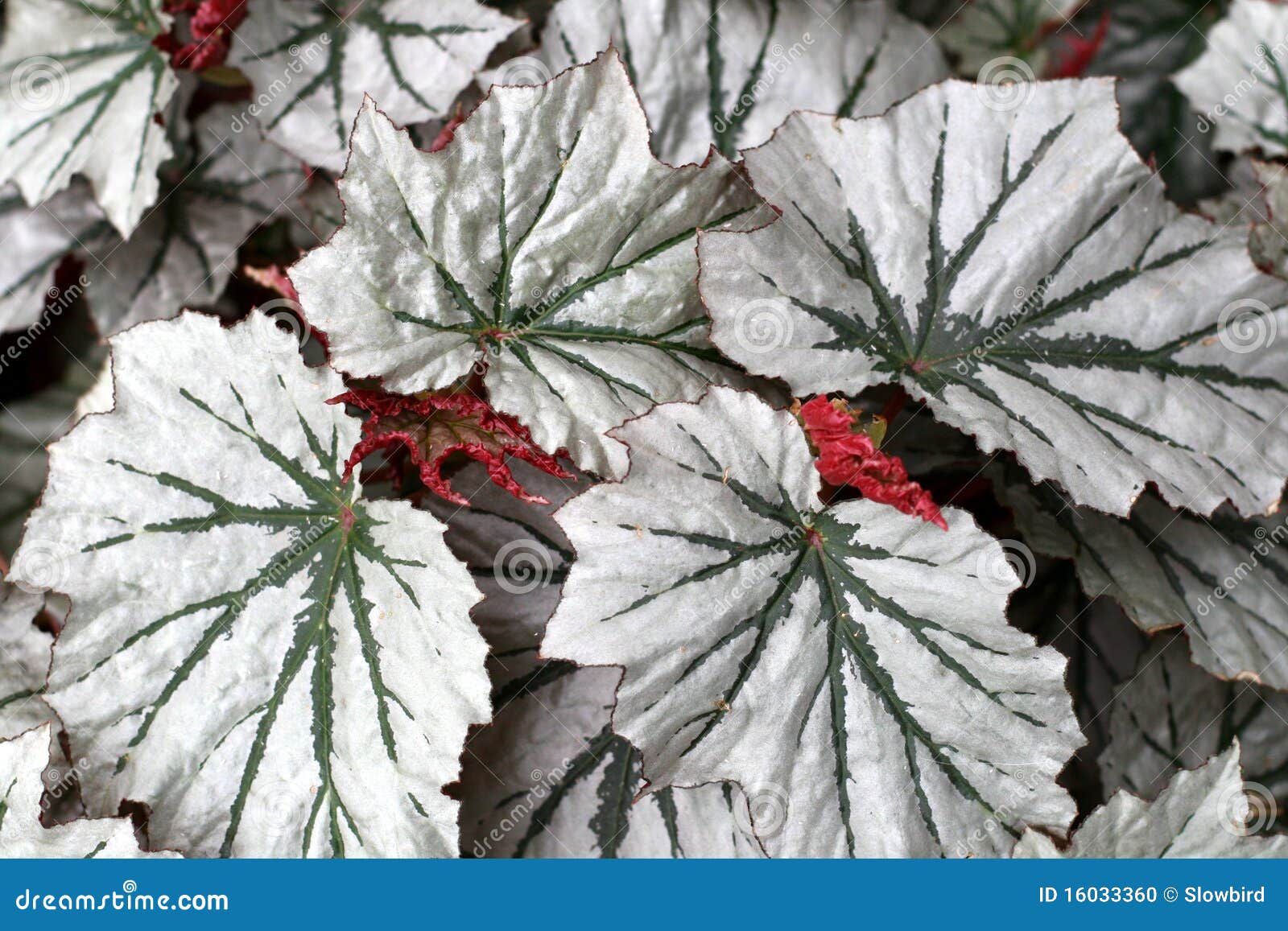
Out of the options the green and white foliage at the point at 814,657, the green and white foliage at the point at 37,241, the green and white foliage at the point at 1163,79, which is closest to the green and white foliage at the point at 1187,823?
the green and white foliage at the point at 814,657

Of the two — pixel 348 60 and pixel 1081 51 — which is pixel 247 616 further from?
pixel 1081 51

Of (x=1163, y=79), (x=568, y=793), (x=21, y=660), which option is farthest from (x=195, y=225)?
(x=1163, y=79)

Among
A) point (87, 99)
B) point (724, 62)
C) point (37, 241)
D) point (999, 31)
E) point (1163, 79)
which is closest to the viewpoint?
point (724, 62)

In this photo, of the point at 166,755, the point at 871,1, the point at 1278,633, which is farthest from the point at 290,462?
the point at 1278,633

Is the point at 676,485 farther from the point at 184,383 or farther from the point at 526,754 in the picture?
the point at 184,383

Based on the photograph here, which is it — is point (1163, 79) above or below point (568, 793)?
above

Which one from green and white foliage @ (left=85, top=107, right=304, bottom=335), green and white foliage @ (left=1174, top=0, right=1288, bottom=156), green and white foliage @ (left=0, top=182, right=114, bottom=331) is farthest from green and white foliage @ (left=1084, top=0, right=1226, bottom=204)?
green and white foliage @ (left=0, top=182, right=114, bottom=331)
